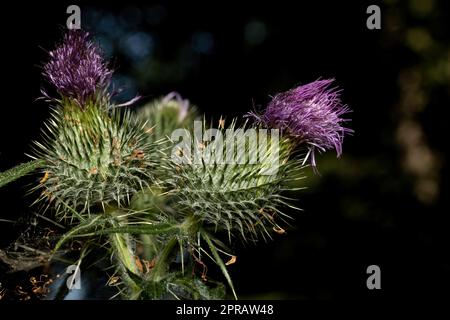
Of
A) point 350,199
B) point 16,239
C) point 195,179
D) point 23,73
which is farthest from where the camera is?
point 350,199

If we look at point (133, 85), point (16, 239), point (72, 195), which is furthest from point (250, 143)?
point (133, 85)

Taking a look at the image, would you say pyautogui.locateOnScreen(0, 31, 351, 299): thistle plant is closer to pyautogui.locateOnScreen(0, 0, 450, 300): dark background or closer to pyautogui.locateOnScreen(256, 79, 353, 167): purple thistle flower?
pyautogui.locateOnScreen(256, 79, 353, 167): purple thistle flower

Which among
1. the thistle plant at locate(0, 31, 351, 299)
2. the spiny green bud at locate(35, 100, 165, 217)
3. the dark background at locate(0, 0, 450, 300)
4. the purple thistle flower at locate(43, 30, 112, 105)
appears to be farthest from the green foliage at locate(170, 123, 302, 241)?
the dark background at locate(0, 0, 450, 300)

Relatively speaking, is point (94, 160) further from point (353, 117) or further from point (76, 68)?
point (353, 117)

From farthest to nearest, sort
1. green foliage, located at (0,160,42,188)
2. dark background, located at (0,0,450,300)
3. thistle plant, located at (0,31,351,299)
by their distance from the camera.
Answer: dark background, located at (0,0,450,300), thistle plant, located at (0,31,351,299), green foliage, located at (0,160,42,188)

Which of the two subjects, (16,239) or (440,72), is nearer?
(16,239)

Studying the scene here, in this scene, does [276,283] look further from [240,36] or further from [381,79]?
[240,36]

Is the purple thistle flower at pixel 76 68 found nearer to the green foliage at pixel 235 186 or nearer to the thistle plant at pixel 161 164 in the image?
the thistle plant at pixel 161 164
